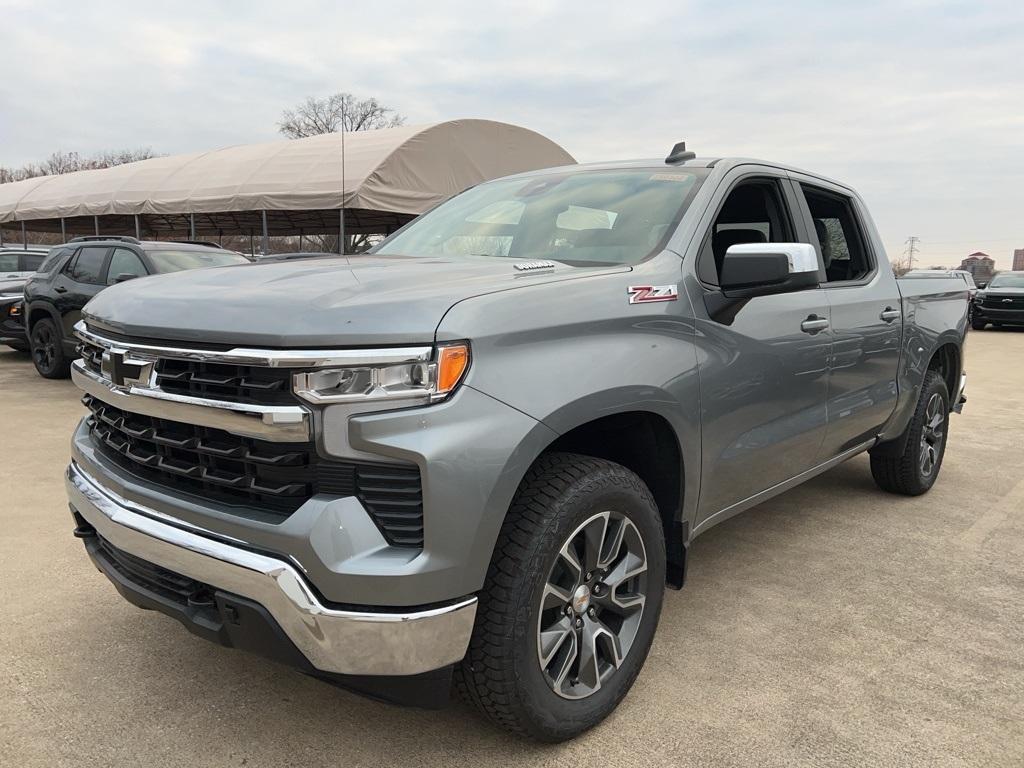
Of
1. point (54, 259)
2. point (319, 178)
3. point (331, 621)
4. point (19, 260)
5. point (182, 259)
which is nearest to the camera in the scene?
point (331, 621)

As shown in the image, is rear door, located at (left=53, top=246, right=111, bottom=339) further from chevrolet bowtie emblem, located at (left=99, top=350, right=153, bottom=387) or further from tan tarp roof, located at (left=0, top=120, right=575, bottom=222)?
chevrolet bowtie emblem, located at (left=99, top=350, right=153, bottom=387)

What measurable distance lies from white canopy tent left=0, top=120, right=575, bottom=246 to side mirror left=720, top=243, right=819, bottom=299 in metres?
11.7

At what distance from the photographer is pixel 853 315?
366 centimetres

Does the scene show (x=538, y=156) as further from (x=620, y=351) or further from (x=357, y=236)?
(x=620, y=351)

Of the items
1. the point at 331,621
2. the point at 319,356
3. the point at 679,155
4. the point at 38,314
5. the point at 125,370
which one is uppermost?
the point at 679,155

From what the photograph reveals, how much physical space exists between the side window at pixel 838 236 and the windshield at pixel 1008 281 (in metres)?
19.8

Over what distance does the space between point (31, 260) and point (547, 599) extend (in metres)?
15.7

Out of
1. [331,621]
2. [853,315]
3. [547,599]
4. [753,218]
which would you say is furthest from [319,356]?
[853,315]

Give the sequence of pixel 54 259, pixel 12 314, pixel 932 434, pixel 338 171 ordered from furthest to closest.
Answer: pixel 338 171 → pixel 12 314 → pixel 54 259 → pixel 932 434

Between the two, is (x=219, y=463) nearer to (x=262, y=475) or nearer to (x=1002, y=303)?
(x=262, y=475)

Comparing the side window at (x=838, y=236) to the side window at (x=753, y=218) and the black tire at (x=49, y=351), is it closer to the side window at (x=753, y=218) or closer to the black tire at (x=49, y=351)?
the side window at (x=753, y=218)

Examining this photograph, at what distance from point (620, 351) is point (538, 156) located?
56.9ft

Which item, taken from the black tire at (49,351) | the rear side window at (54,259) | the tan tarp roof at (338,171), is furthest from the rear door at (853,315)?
the tan tarp roof at (338,171)

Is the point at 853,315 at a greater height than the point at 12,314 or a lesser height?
greater
